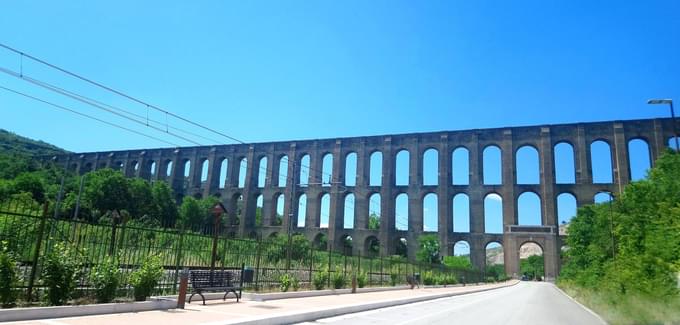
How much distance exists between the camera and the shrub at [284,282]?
14273 mm

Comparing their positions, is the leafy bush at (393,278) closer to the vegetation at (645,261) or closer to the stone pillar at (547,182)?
the vegetation at (645,261)

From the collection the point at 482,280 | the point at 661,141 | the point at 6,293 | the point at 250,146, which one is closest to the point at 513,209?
the point at 482,280

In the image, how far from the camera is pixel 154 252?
48.2 feet

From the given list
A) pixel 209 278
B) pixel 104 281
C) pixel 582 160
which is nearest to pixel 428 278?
pixel 209 278

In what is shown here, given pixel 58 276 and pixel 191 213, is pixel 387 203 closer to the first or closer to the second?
pixel 191 213

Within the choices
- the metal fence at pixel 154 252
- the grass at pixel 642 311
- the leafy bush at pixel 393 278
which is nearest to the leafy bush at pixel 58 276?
the metal fence at pixel 154 252

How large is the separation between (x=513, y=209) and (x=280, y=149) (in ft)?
96.8

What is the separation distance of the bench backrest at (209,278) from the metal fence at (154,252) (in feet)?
1.25

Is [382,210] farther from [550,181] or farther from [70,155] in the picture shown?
[70,155]

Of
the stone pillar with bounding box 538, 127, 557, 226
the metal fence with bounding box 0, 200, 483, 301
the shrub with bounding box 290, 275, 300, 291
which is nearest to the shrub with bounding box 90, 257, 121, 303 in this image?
the metal fence with bounding box 0, 200, 483, 301

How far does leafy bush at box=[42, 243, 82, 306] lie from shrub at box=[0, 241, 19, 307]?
18.3 inches

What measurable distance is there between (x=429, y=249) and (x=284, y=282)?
3474 cm

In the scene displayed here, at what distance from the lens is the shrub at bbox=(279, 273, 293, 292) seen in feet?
46.8

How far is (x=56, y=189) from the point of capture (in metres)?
47.9
